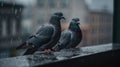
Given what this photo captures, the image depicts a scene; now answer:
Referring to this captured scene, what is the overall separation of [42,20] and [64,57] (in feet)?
1.26

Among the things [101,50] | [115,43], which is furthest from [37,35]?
[115,43]

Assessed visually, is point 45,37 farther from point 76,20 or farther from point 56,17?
point 76,20

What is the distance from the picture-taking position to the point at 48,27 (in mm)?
1976

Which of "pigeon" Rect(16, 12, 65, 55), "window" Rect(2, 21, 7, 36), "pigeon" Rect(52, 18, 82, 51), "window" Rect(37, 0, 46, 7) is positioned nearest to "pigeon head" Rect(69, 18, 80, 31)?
"pigeon" Rect(52, 18, 82, 51)

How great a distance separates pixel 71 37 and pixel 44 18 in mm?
432

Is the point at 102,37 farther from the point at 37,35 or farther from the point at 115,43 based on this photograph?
the point at 37,35

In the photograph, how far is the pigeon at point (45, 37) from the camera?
188cm

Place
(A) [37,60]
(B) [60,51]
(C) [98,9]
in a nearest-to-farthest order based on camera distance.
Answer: (A) [37,60], (B) [60,51], (C) [98,9]

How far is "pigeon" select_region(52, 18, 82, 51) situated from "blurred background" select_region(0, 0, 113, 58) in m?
0.05

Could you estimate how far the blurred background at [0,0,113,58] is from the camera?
1.69 metres

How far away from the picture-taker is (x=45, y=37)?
1.96 m

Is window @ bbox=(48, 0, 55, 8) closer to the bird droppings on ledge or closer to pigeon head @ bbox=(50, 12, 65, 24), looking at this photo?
pigeon head @ bbox=(50, 12, 65, 24)

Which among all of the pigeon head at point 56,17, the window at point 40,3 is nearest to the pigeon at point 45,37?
the pigeon head at point 56,17

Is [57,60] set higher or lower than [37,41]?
lower
